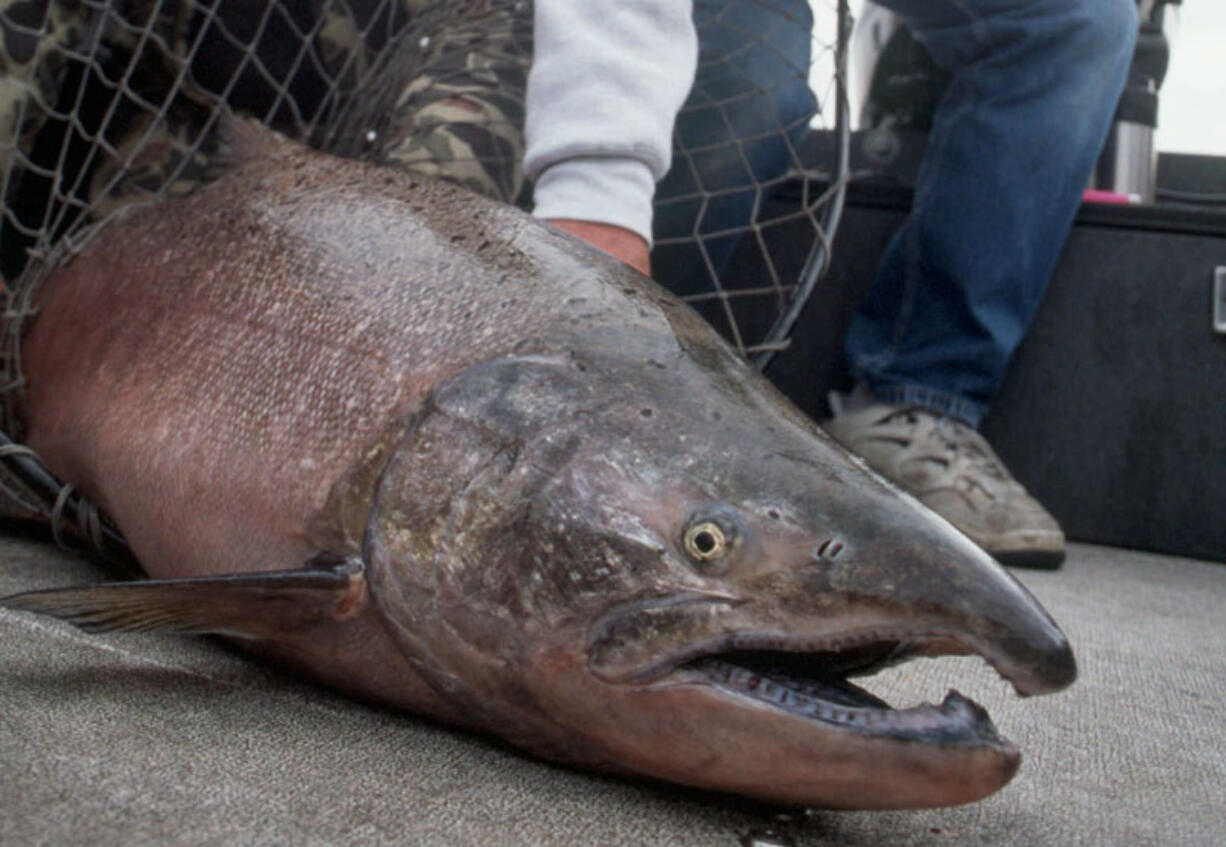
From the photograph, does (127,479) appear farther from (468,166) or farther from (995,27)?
(995,27)

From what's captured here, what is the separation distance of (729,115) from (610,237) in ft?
2.59

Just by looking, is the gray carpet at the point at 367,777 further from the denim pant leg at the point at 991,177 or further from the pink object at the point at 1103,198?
the pink object at the point at 1103,198

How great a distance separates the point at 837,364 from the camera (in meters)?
2.65

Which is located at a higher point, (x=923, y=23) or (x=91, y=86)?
(x=923, y=23)

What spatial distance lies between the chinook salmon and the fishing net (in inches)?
20.8

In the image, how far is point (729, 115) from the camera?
2.18 meters

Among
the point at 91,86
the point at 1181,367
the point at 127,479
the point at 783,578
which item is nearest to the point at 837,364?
the point at 1181,367

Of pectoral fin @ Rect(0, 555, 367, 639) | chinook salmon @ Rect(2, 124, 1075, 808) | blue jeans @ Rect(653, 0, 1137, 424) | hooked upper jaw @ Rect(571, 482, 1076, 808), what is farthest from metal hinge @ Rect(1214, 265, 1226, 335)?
pectoral fin @ Rect(0, 555, 367, 639)

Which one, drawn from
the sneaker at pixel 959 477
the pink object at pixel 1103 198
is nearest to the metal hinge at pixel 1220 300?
the pink object at pixel 1103 198

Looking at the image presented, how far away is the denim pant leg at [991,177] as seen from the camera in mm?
2234

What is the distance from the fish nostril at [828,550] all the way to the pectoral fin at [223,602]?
1.10 ft

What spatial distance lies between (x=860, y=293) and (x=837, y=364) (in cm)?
16

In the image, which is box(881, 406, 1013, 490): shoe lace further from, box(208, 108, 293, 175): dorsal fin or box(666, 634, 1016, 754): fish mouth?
box(666, 634, 1016, 754): fish mouth

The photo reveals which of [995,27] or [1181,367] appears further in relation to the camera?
[1181,367]
